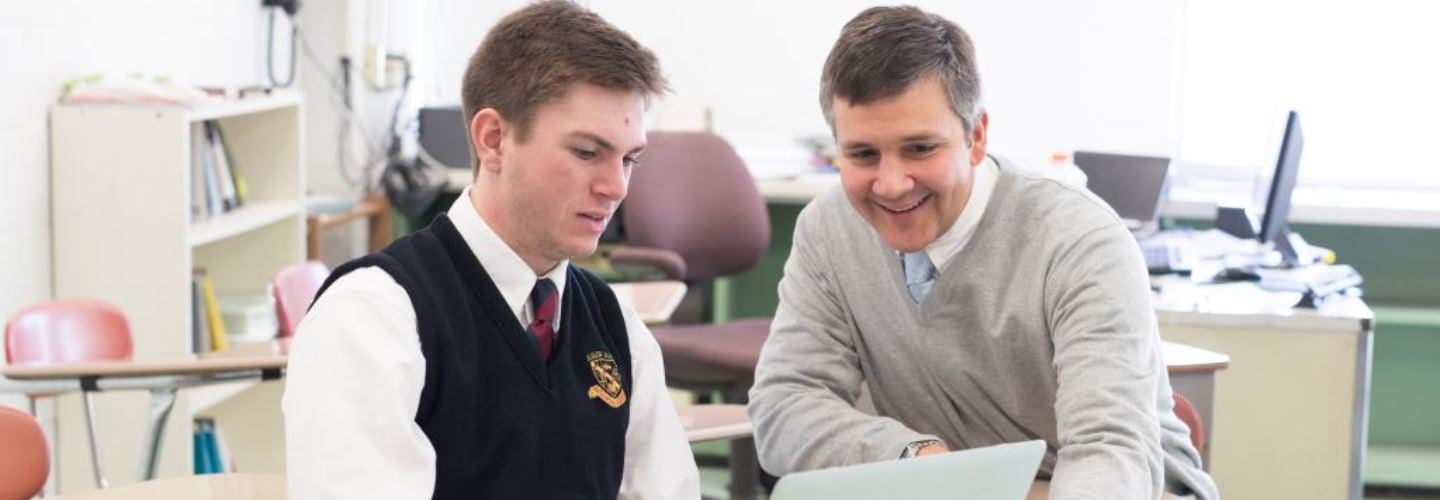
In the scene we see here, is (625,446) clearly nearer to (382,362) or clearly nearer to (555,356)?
(555,356)

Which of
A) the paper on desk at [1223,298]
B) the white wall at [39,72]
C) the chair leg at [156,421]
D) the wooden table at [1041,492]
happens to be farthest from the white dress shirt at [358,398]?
the white wall at [39,72]

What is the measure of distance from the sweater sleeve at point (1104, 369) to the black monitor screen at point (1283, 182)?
228 cm

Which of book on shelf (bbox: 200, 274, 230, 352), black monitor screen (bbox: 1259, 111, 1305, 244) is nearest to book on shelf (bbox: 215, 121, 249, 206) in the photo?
book on shelf (bbox: 200, 274, 230, 352)

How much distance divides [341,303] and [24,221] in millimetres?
2622

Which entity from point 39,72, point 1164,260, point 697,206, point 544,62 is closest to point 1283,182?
point 1164,260

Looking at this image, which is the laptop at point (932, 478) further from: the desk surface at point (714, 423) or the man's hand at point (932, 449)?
the desk surface at point (714, 423)

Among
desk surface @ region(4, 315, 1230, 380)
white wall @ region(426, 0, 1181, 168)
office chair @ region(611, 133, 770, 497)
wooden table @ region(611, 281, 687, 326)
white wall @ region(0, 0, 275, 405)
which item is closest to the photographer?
desk surface @ region(4, 315, 1230, 380)

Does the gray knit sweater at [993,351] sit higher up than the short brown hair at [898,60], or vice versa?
the short brown hair at [898,60]

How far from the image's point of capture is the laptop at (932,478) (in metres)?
1.35

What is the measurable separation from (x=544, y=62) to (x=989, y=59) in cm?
449

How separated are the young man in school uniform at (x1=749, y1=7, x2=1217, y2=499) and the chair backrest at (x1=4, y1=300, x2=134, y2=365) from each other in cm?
155

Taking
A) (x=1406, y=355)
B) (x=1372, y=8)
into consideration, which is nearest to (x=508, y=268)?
(x=1406, y=355)

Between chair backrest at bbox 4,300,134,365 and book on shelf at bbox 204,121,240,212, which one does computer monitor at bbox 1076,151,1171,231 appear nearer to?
book on shelf at bbox 204,121,240,212

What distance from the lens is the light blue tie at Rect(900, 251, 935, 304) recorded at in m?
2.11
